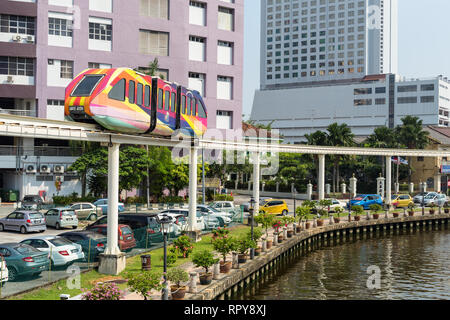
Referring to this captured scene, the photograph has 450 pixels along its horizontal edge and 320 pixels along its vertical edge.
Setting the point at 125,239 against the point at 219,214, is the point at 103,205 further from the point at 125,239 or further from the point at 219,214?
the point at 125,239

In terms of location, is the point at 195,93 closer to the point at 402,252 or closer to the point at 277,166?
the point at 402,252

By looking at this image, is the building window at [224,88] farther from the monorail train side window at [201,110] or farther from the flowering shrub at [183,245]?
the flowering shrub at [183,245]

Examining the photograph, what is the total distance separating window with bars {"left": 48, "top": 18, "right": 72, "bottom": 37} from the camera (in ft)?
191

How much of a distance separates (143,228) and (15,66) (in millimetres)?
37169

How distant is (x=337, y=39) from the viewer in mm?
187375

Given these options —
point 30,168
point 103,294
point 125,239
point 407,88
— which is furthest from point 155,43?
point 407,88

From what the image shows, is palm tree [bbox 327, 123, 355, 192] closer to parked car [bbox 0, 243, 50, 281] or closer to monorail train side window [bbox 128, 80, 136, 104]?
monorail train side window [bbox 128, 80, 136, 104]

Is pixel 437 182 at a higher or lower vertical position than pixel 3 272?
higher

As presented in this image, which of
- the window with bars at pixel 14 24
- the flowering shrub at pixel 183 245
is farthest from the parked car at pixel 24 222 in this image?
the window with bars at pixel 14 24

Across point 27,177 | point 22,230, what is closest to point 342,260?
point 22,230

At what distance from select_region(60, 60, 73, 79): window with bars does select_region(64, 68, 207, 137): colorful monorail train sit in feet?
102

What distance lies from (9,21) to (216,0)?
25.5 metres

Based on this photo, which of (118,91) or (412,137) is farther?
(412,137)

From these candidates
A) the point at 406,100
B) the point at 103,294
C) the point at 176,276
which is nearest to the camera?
the point at 103,294
